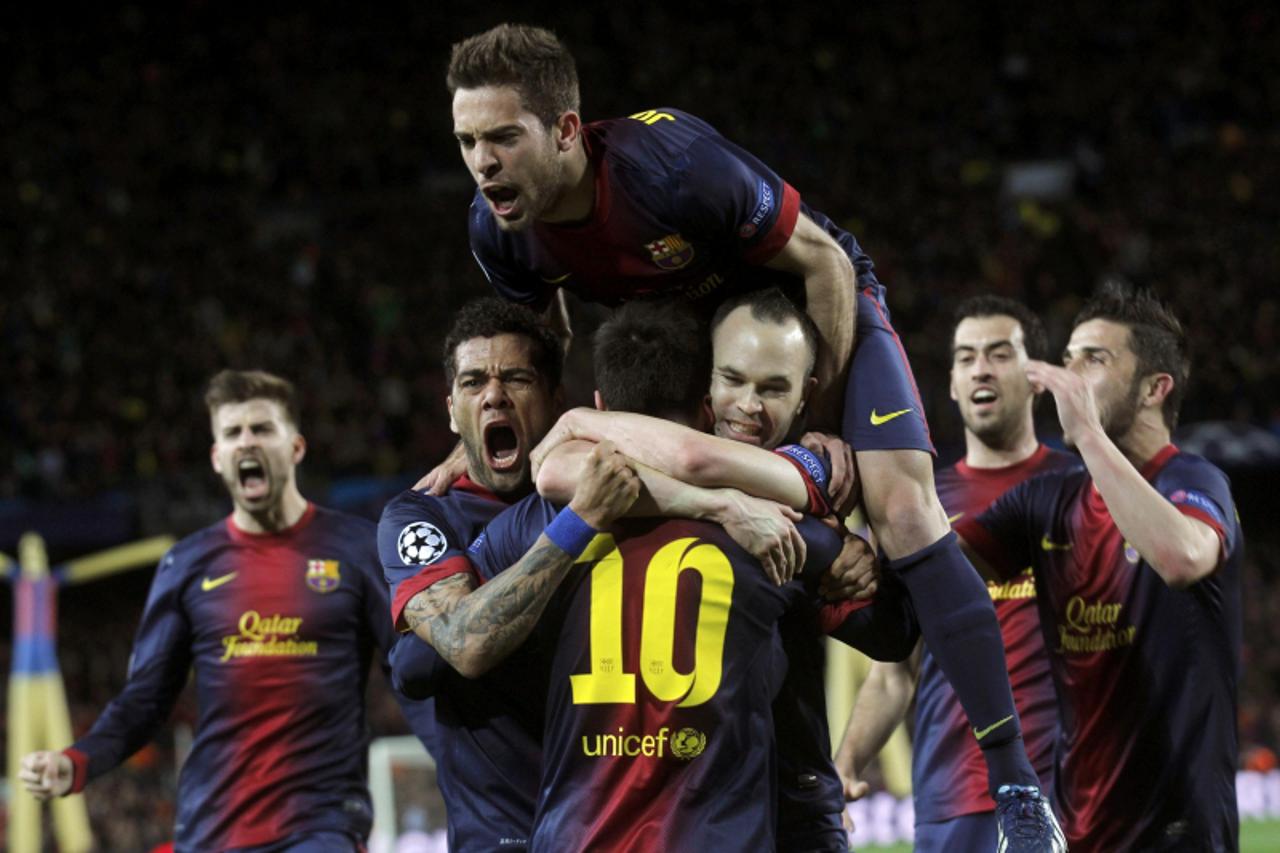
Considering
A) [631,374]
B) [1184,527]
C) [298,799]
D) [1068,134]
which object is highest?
[1068,134]

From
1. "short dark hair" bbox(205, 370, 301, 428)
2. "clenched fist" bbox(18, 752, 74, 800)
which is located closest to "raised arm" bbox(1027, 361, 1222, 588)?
"short dark hair" bbox(205, 370, 301, 428)

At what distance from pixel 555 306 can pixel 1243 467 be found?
49.9 ft

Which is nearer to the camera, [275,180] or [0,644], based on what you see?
[0,644]

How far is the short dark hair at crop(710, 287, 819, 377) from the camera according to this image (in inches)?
157

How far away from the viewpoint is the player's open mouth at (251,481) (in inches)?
254

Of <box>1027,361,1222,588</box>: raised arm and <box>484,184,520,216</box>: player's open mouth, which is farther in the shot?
<box>1027,361,1222,588</box>: raised arm

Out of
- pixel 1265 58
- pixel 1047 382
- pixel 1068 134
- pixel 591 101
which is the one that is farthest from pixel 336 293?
pixel 1047 382

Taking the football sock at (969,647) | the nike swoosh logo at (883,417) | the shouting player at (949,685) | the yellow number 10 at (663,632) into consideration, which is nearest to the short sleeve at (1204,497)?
the shouting player at (949,685)

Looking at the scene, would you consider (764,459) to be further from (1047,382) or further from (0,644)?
(0,644)

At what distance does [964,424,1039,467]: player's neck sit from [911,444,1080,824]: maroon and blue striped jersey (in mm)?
328

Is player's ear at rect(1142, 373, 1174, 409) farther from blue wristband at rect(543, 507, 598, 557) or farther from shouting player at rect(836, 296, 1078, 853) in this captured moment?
blue wristband at rect(543, 507, 598, 557)

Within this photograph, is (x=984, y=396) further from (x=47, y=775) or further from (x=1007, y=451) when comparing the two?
(x=47, y=775)

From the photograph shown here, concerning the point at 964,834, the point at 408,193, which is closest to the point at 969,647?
the point at 964,834

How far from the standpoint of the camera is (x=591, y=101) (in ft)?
75.4
